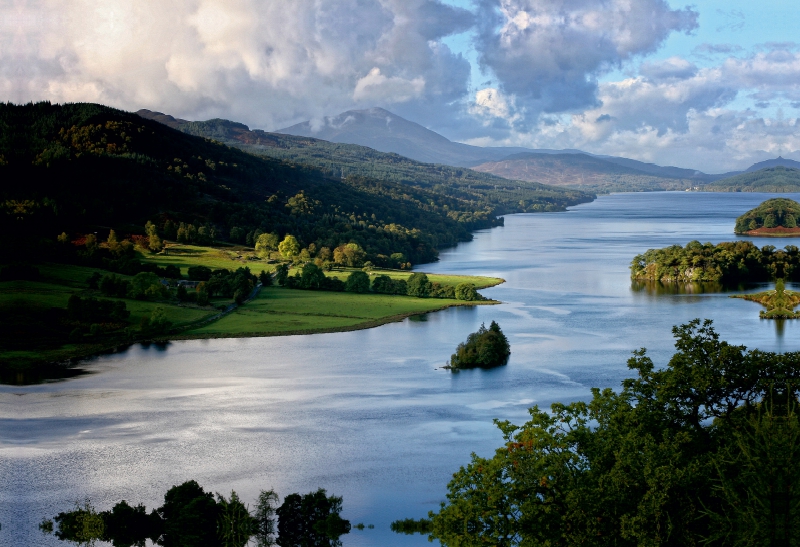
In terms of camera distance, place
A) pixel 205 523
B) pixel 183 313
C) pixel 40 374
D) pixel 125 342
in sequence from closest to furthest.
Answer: pixel 205 523 → pixel 40 374 → pixel 125 342 → pixel 183 313

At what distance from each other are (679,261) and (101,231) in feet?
193

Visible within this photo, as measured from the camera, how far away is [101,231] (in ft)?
273

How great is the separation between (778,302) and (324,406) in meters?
41.1

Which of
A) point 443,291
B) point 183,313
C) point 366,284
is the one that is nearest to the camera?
point 183,313

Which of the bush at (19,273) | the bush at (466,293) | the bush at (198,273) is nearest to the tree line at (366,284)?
the bush at (466,293)

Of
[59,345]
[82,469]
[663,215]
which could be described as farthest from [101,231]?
[663,215]

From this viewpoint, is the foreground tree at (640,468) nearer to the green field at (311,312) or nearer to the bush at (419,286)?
the green field at (311,312)

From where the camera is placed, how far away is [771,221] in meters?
137

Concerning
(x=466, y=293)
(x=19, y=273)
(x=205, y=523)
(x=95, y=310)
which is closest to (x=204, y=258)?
(x=19, y=273)

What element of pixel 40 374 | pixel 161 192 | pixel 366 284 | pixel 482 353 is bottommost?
pixel 40 374

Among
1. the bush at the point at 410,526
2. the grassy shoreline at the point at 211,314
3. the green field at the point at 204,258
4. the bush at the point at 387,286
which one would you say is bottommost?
the bush at the point at 410,526

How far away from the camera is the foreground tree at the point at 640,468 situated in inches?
664

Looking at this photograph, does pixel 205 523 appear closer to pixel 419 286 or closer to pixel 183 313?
pixel 183 313

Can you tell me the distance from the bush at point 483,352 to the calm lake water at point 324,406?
114 centimetres
